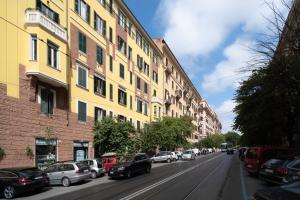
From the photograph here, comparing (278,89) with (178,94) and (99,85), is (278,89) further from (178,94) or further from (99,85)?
(178,94)

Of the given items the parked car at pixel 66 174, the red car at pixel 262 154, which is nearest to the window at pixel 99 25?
the parked car at pixel 66 174

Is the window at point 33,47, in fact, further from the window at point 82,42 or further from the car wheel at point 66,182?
the window at point 82,42

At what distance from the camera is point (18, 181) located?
64.6 ft

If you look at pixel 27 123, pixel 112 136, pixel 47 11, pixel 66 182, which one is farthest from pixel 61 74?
pixel 66 182

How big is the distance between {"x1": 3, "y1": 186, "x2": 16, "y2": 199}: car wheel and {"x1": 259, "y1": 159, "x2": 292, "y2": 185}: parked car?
11.6 metres

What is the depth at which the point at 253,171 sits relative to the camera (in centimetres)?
2536

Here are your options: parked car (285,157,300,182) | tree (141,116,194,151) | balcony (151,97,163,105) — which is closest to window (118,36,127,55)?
tree (141,116,194,151)

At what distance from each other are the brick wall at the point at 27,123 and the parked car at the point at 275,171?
14.7m

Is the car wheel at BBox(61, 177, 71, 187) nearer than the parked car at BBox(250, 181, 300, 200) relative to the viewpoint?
No

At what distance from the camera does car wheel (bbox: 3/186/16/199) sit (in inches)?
766

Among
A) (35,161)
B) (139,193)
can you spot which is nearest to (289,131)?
(35,161)

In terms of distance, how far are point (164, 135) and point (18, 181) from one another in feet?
126

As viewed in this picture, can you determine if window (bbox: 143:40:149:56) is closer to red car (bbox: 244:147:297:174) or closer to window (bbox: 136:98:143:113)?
window (bbox: 136:98:143:113)

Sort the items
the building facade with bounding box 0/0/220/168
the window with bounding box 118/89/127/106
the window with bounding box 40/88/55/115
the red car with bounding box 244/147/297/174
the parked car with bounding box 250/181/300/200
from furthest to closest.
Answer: the window with bounding box 118/89/127/106 → the window with bounding box 40/88/55/115 → the building facade with bounding box 0/0/220/168 → the red car with bounding box 244/147/297/174 → the parked car with bounding box 250/181/300/200
